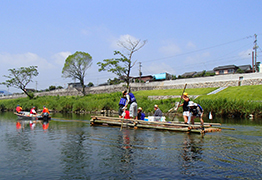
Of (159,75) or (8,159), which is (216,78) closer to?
(159,75)

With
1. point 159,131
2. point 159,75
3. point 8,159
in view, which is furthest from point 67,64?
point 8,159

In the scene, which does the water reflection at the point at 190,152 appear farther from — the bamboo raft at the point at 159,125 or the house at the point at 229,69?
the house at the point at 229,69

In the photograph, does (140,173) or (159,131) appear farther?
(159,131)

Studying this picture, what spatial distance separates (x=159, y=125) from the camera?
15.6 m

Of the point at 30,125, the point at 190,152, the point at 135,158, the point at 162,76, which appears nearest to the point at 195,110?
the point at 190,152

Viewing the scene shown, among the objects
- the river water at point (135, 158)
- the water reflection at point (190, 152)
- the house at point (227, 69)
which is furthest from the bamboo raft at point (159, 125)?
the house at point (227, 69)

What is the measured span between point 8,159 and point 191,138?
29.5ft

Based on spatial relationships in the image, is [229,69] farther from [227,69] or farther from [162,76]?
[162,76]

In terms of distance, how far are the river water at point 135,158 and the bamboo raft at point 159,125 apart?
1203mm

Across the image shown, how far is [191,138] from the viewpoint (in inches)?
500

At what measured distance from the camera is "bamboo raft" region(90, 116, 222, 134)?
14.1 meters

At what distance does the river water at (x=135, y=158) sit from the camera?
727 centimetres

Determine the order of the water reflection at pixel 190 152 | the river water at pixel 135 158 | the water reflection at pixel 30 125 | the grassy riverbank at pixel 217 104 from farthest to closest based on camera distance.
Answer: the grassy riverbank at pixel 217 104 < the water reflection at pixel 30 125 < the water reflection at pixel 190 152 < the river water at pixel 135 158

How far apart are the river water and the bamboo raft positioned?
3.95ft
